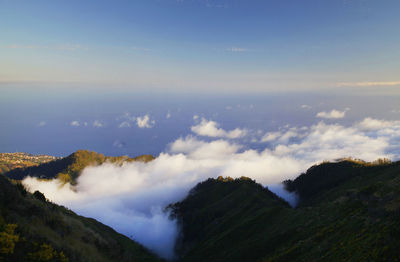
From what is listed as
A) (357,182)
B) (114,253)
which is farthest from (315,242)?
(357,182)

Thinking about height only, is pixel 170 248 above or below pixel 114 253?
below

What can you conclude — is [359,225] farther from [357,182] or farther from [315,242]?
[357,182]

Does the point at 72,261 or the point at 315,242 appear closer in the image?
the point at 72,261

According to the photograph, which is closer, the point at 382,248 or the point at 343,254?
the point at 382,248

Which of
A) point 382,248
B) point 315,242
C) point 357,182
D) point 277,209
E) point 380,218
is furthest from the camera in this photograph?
point 357,182

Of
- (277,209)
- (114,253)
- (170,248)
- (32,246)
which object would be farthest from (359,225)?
(170,248)

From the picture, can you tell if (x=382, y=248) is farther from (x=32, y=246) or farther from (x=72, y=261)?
(x=32, y=246)

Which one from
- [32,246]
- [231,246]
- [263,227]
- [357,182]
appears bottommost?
[231,246]

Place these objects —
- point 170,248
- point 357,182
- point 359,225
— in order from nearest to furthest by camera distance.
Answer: point 359,225, point 357,182, point 170,248

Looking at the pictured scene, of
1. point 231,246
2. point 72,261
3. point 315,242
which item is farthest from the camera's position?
point 231,246
